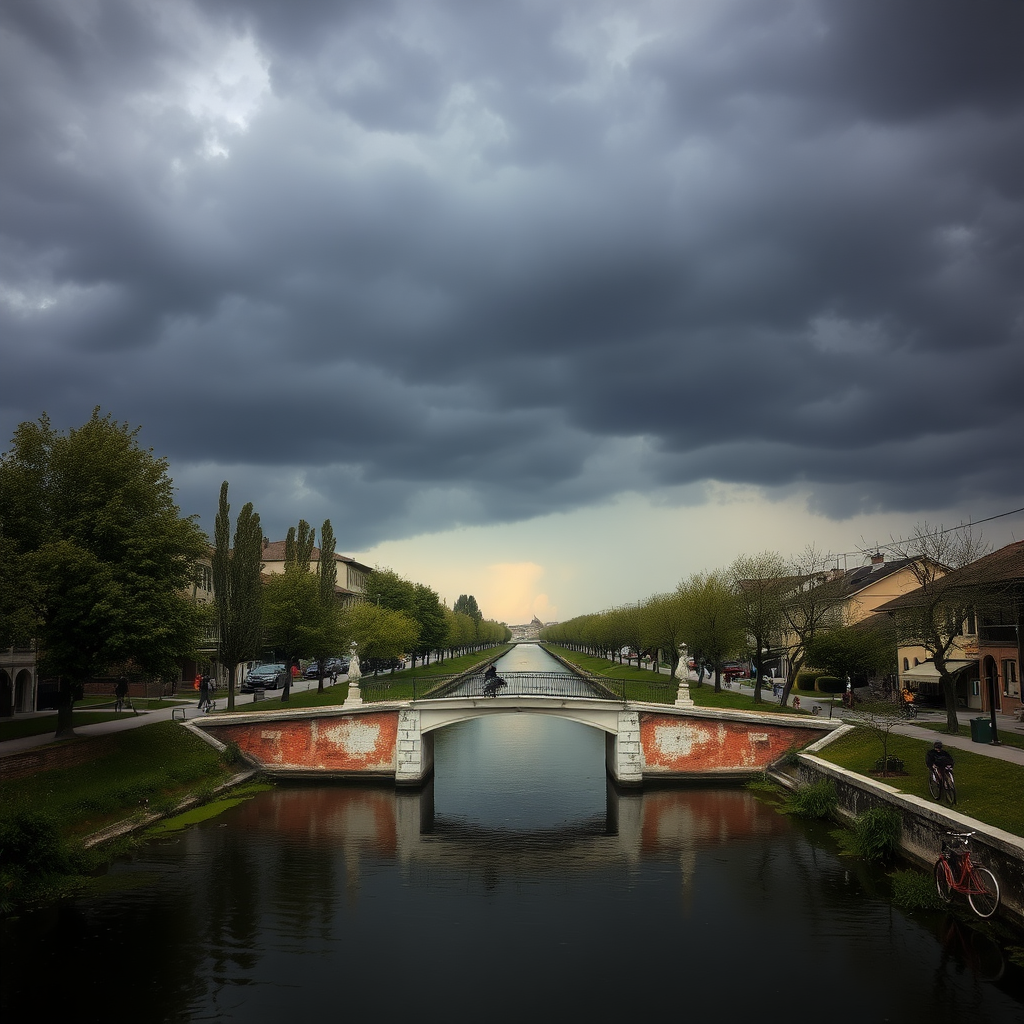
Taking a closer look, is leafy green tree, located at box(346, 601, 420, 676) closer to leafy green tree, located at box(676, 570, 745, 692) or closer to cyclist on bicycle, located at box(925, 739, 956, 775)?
leafy green tree, located at box(676, 570, 745, 692)

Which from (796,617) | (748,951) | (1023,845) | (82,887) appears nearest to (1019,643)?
(796,617)

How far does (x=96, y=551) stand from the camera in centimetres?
3203

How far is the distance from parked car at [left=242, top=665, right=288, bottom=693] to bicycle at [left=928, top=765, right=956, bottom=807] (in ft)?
140

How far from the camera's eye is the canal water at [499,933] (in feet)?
51.1

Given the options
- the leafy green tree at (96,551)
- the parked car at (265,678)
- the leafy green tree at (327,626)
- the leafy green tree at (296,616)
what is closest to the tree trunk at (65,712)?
the leafy green tree at (96,551)

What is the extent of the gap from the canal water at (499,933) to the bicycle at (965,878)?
67 centimetres

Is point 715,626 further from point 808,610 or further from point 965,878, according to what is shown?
point 965,878

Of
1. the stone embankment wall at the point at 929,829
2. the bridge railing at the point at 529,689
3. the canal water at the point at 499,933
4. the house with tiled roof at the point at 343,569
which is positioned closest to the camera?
the canal water at the point at 499,933

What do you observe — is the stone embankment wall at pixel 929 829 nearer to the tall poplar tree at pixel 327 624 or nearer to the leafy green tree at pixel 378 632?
the tall poplar tree at pixel 327 624

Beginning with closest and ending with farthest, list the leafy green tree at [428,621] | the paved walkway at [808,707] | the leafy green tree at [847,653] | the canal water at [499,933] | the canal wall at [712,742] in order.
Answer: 1. the canal water at [499,933]
2. the paved walkway at [808,707]
3. the canal wall at [712,742]
4. the leafy green tree at [847,653]
5. the leafy green tree at [428,621]

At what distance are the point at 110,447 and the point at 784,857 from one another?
2888 centimetres

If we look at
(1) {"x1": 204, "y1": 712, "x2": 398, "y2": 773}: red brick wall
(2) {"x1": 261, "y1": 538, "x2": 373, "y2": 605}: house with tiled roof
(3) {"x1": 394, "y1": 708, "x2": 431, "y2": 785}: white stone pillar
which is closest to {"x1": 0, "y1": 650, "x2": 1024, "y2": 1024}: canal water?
(3) {"x1": 394, "y1": 708, "x2": 431, "y2": 785}: white stone pillar

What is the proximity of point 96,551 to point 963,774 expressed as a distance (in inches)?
1252

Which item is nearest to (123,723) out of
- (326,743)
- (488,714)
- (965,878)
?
(326,743)
